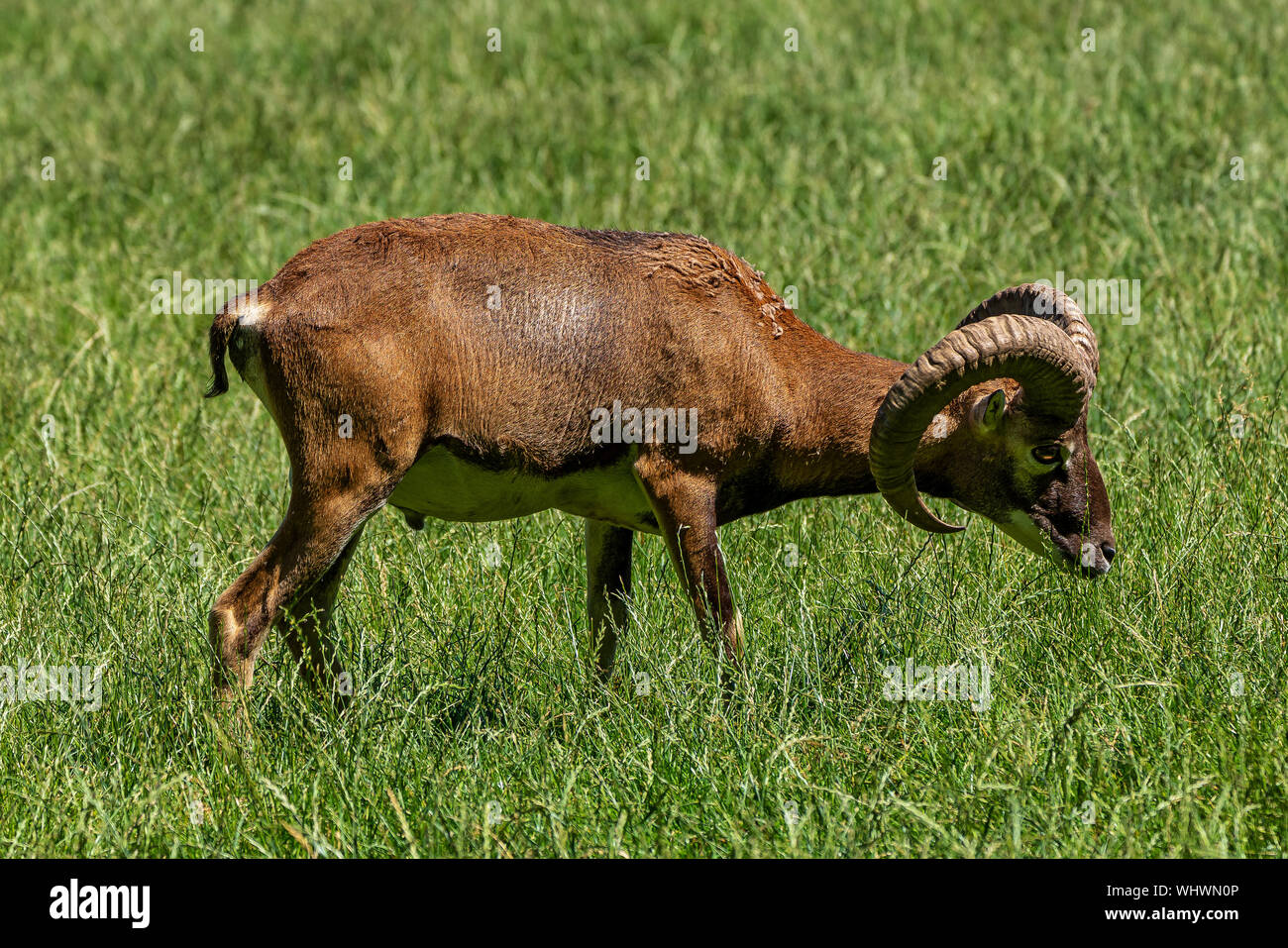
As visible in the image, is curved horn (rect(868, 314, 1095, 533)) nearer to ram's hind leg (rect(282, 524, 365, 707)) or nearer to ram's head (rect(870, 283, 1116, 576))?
ram's head (rect(870, 283, 1116, 576))

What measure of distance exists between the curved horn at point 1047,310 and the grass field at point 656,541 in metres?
0.95

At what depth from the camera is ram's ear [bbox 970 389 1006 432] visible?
602cm

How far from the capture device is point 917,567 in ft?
22.0

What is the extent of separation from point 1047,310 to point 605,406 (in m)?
1.69

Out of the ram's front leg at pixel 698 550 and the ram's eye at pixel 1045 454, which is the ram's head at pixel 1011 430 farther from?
the ram's front leg at pixel 698 550

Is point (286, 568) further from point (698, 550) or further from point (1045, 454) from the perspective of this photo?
point (1045, 454)

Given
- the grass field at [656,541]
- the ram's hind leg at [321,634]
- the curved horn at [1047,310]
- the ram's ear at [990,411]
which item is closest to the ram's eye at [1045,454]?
the ram's ear at [990,411]

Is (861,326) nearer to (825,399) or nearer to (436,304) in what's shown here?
(825,399)

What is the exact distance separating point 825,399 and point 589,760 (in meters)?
1.74

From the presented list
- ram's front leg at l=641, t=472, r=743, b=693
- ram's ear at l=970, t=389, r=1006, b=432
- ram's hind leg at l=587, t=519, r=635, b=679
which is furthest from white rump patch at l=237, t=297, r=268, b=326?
ram's ear at l=970, t=389, r=1006, b=432

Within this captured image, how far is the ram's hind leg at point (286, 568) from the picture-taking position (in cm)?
546

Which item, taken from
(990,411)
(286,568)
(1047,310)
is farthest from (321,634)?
(1047,310)

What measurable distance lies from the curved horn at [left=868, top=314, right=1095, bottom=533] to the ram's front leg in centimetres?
63
